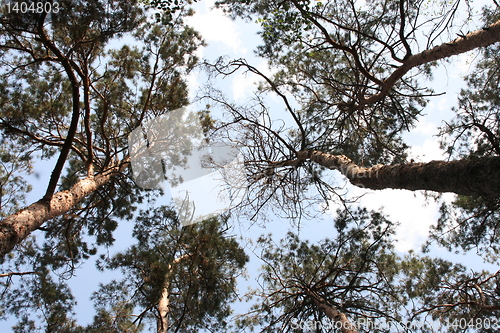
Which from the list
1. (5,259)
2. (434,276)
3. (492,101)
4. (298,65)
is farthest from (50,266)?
(492,101)

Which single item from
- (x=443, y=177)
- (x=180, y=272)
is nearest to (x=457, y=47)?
(x=443, y=177)

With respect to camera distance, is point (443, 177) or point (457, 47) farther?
point (457, 47)

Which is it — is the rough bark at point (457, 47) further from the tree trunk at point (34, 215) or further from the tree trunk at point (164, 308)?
the tree trunk at point (34, 215)

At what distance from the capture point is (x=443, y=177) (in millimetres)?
2242

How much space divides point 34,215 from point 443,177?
4.56m

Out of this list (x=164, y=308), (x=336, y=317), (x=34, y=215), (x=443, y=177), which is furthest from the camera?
(x=164, y=308)

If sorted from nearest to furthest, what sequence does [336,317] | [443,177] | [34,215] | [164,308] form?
[443,177] < [34,215] < [336,317] < [164,308]

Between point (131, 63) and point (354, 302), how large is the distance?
6385 mm

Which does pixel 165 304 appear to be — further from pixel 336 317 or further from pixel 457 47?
pixel 457 47

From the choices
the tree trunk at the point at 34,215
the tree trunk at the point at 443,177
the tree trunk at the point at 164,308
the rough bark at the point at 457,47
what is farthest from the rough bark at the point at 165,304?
the rough bark at the point at 457,47

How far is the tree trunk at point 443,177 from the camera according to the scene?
1.92 m

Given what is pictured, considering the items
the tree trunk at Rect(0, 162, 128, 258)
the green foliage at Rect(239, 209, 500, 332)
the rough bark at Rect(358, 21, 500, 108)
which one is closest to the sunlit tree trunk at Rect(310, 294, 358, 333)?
the green foliage at Rect(239, 209, 500, 332)

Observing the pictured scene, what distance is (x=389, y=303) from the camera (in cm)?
526

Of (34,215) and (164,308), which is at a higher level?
(34,215)
